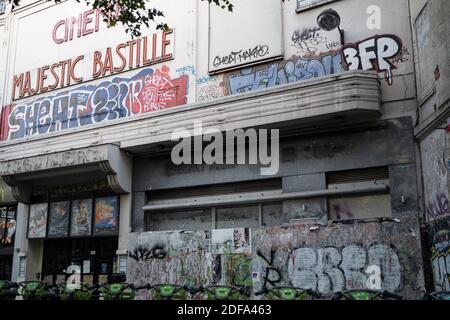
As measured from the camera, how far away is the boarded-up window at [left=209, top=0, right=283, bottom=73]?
1349 cm

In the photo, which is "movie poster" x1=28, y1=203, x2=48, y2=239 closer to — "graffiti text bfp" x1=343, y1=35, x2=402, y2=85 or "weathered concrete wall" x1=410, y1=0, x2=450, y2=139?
"graffiti text bfp" x1=343, y1=35, x2=402, y2=85

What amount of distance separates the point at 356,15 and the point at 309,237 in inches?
220

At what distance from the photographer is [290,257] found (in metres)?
11.7

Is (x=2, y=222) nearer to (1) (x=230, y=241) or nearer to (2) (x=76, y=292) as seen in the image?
(2) (x=76, y=292)

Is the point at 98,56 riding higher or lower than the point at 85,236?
higher

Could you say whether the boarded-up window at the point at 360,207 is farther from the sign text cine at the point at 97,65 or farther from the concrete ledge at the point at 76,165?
the sign text cine at the point at 97,65

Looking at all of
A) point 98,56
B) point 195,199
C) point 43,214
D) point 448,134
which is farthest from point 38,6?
point 448,134

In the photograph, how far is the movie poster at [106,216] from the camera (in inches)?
590

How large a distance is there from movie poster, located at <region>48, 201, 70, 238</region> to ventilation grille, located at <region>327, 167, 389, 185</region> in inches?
341

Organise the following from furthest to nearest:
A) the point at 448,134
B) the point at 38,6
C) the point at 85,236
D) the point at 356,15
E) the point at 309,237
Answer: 1. the point at 38,6
2. the point at 85,236
3. the point at 356,15
4. the point at 309,237
5. the point at 448,134

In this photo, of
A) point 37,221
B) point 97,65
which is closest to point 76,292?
point 37,221

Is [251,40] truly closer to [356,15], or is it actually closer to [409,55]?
[356,15]

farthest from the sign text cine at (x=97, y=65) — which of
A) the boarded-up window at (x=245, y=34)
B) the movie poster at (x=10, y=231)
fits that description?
the movie poster at (x=10, y=231)

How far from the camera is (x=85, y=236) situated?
51.3 feet
